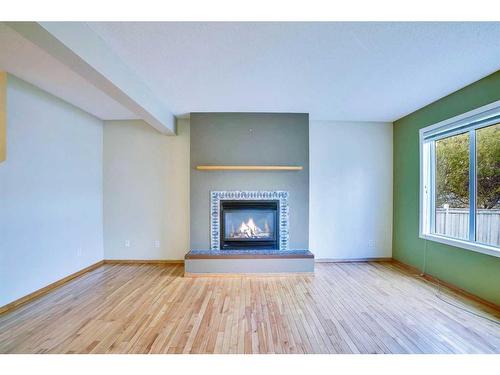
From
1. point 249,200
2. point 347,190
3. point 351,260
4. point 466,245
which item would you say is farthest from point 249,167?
point 466,245

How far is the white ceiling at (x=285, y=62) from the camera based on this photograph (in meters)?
1.69

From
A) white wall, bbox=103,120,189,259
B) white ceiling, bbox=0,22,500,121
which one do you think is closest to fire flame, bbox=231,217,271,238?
white wall, bbox=103,120,189,259

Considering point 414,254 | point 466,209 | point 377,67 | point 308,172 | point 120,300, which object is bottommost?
point 120,300

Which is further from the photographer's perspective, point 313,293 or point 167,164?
point 167,164

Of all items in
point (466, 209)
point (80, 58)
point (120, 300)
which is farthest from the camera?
point (466, 209)

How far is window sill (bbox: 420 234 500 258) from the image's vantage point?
236 centimetres

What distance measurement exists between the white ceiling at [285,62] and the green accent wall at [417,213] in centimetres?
18

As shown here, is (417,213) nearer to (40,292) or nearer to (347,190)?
(347,190)

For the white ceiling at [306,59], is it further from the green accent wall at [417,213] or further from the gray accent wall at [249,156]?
the gray accent wall at [249,156]

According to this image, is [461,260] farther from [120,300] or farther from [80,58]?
[80,58]

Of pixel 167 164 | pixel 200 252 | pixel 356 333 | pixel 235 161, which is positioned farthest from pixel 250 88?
pixel 356 333

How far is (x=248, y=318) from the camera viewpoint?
215 cm

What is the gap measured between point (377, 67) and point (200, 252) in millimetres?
3318

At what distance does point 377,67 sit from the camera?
222cm
